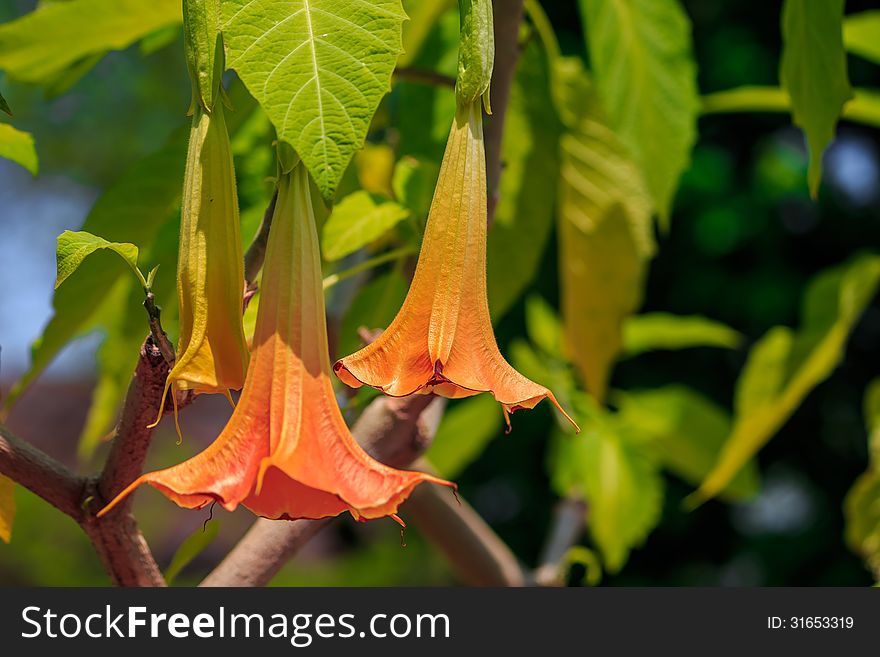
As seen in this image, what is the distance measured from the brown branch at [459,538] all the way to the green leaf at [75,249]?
1.32 ft

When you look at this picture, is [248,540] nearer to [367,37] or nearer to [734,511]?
[367,37]

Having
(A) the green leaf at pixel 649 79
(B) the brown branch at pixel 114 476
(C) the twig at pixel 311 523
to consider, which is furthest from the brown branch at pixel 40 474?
(A) the green leaf at pixel 649 79

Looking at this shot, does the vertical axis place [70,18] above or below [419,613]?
above

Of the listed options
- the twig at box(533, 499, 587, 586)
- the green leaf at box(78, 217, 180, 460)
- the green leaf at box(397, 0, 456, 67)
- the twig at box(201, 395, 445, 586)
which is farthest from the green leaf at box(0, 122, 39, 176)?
the twig at box(533, 499, 587, 586)

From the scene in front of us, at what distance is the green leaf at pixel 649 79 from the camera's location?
2.19 ft

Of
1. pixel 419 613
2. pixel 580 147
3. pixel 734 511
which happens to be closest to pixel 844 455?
pixel 734 511

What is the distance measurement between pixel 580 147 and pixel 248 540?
418mm

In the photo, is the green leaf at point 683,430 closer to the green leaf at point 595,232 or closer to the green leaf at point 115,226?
the green leaf at point 595,232

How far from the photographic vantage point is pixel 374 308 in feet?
1.96

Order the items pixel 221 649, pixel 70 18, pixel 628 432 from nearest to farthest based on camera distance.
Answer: pixel 221 649
pixel 70 18
pixel 628 432

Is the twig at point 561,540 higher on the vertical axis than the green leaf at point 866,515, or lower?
lower

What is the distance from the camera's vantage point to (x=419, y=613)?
0.45 metres

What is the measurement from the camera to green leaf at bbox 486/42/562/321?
2.10 feet

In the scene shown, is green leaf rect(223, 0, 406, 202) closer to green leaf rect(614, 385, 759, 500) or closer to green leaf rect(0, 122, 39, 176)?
green leaf rect(0, 122, 39, 176)
